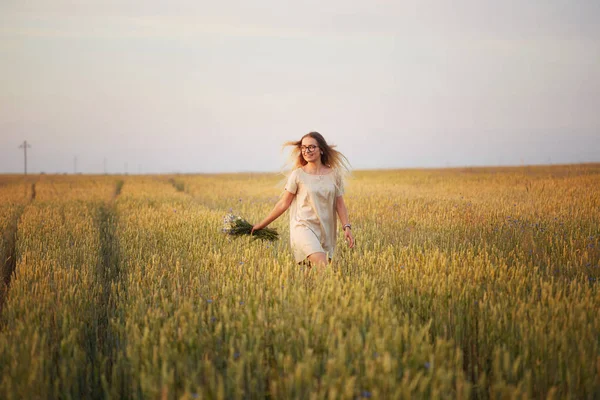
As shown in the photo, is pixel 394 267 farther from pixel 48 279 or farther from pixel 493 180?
pixel 493 180

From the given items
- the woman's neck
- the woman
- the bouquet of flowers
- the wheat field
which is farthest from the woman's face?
the bouquet of flowers

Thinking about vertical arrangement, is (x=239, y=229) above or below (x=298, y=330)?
above

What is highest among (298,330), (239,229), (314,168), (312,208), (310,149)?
(310,149)

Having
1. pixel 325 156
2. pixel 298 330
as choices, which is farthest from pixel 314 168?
Answer: pixel 298 330

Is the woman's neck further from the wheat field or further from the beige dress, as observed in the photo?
the wheat field

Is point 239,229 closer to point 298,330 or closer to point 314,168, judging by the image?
point 314,168

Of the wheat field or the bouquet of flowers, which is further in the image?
the bouquet of flowers

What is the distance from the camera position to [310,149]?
5242mm

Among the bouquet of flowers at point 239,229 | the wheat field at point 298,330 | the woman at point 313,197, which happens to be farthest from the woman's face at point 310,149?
the bouquet of flowers at point 239,229

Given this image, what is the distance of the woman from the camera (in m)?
5.23

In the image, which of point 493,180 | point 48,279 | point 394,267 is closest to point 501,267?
point 394,267

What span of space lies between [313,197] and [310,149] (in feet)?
1.73

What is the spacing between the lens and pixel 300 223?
5.29 metres

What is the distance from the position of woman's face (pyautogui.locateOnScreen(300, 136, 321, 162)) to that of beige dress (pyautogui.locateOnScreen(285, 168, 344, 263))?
21 centimetres
